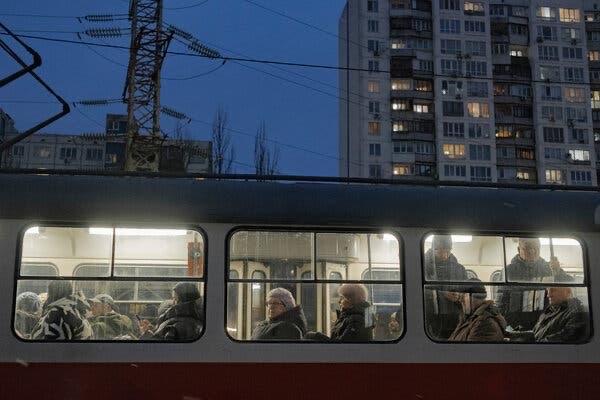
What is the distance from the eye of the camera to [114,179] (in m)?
6.75

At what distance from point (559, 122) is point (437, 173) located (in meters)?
13.4

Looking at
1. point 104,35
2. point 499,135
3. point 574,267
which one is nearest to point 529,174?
point 499,135

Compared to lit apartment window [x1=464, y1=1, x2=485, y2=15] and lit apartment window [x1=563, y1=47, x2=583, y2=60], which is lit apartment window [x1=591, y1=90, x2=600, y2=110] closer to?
lit apartment window [x1=563, y1=47, x2=583, y2=60]

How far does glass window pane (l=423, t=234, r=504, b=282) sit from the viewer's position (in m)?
6.78

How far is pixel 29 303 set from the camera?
632 cm

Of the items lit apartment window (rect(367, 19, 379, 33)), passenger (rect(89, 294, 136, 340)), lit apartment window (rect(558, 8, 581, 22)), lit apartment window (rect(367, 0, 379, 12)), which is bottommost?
passenger (rect(89, 294, 136, 340))

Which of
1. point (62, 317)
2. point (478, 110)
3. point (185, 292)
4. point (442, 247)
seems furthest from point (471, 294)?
point (478, 110)

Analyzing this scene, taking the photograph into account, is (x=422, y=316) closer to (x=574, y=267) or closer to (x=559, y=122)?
(x=574, y=267)

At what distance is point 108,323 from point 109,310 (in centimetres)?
12

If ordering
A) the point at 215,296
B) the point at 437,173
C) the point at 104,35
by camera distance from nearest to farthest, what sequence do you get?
the point at 215,296, the point at 104,35, the point at 437,173

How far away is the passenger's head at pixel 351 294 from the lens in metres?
6.56

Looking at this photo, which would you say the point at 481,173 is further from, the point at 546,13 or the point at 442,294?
the point at 442,294

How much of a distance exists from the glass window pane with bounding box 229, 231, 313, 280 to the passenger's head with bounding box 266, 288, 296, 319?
0.13 meters

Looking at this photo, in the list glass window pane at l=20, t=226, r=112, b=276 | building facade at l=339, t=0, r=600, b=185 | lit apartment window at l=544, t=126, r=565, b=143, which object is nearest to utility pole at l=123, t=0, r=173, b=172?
glass window pane at l=20, t=226, r=112, b=276
